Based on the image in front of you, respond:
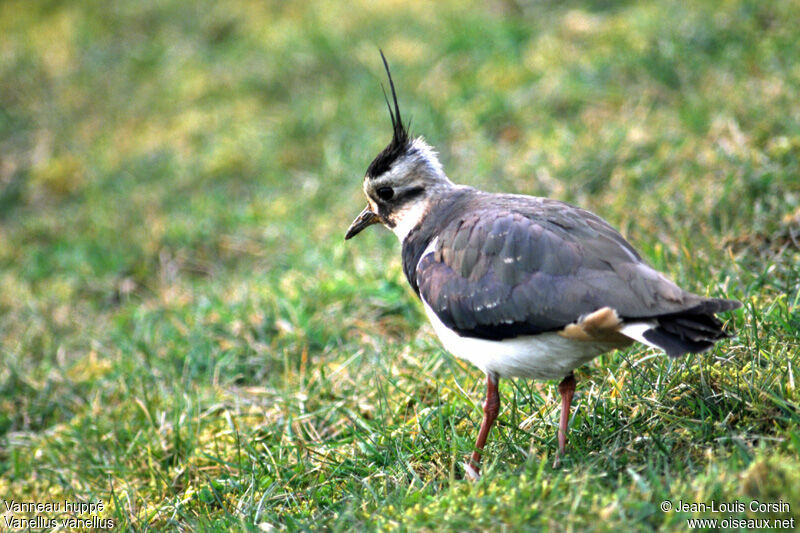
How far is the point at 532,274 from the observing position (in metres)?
3.94

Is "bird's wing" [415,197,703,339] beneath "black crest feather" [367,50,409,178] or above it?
beneath

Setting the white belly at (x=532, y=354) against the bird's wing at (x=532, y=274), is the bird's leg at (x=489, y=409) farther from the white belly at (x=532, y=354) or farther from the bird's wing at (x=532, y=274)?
the bird's wing at (x=532, y=274)

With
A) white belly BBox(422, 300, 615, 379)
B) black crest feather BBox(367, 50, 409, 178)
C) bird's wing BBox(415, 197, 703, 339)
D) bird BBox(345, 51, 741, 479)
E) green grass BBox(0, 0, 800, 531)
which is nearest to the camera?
bird BBox(345, 51, 741, 479)

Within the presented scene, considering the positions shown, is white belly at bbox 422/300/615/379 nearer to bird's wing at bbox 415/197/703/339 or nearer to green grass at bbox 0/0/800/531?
bird's wing at bbox 415/197/703/339

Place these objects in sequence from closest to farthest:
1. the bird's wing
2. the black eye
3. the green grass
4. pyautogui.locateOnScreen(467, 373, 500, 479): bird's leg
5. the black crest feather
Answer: the bird's wing → the green grass → pyautogui.locateOnScreen(467, 373, 500, 479): bird's leg → the black crest feather → the black eye

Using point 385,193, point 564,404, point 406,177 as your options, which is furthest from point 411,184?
point 564,404

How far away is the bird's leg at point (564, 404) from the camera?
13.0ft

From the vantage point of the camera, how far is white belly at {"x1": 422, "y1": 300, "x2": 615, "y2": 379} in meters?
3.84

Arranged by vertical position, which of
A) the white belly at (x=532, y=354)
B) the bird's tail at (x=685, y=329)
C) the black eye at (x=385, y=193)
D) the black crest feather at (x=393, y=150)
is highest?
the black crest feather at (x=393, y=150)

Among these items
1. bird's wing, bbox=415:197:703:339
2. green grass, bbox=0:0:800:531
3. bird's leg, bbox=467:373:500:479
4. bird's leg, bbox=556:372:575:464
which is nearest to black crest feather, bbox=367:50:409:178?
bird's wing, bbox=415:197:703:339

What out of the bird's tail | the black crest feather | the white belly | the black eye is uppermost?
the black crest feather

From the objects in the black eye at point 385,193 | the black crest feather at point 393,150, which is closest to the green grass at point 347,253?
the black eye at point 385,193

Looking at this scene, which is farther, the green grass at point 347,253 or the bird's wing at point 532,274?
the green grass at point 347,253

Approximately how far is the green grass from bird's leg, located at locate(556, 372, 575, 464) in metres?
0.08
